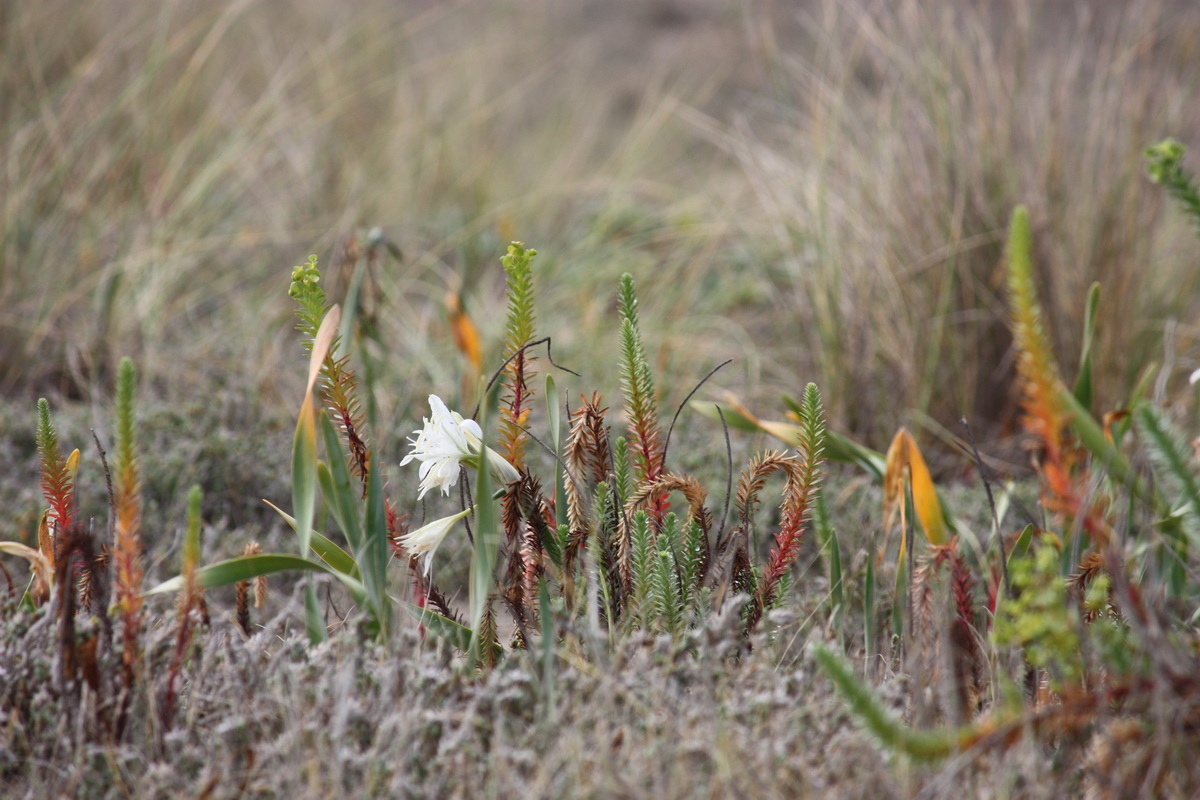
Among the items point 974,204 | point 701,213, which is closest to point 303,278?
point 974,204

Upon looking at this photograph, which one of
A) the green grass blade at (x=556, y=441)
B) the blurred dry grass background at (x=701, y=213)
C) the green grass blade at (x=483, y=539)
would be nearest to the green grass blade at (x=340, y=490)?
the green grass blade at (x=483, y=539)

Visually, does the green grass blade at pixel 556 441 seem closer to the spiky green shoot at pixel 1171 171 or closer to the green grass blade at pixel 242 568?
the green grass blade at pixel 242 568

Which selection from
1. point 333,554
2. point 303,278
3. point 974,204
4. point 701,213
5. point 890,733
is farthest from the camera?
point 701,213

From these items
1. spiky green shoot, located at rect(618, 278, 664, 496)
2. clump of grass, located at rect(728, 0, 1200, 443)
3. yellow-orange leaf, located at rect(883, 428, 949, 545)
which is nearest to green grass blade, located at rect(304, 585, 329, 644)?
spiky green shoot, located at rect(618, 278, 664, 496)

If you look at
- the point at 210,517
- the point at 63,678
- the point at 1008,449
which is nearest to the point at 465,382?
the point at 210,517

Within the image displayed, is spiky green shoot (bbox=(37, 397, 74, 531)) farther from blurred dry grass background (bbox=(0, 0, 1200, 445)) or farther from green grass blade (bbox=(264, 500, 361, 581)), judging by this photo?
blurred dry grass background (bbox=(0, 0, 1200, 445))

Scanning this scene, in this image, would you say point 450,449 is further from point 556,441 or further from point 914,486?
point 914,486
